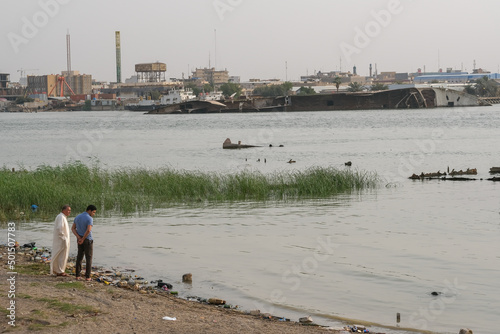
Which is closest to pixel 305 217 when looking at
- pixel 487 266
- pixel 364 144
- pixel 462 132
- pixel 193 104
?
pixel 487 266

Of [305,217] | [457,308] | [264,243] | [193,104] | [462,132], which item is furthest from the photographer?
[193,104]

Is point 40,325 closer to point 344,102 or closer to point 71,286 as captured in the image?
point 71,286

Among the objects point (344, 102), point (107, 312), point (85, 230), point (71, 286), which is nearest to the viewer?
point (107, 312)

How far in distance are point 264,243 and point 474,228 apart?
281 inches

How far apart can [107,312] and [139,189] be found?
58.6ft

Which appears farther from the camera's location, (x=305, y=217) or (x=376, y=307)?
(x=305, y=217)

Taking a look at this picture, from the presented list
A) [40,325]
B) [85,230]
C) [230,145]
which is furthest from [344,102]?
[40,325]

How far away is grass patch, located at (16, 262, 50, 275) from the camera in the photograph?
46.3 ft

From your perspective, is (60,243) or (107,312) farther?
(60,243)

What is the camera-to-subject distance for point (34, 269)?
1463cm

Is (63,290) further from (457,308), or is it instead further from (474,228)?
(474,228)

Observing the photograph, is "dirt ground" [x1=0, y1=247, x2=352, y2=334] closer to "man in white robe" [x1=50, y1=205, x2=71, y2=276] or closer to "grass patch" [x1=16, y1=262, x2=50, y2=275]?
"man in white robe" [x1=50, y1=205, x2=71, y2=276]

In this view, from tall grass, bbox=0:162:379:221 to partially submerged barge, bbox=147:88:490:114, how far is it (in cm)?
12829

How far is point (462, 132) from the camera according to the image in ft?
269
